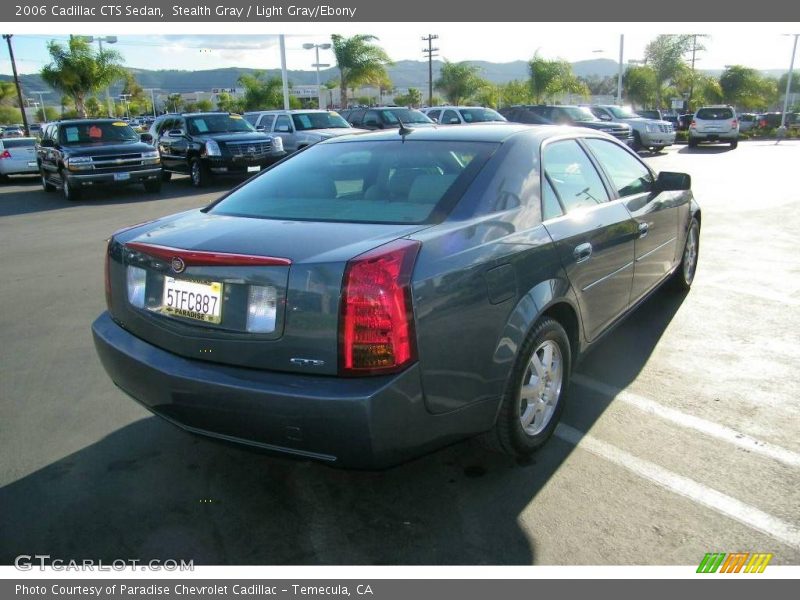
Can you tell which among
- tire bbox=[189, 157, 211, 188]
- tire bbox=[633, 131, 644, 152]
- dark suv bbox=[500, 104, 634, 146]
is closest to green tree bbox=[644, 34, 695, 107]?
tire bbox=[633, 131, 644, 152]

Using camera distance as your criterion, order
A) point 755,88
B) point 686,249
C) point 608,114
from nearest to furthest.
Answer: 1. point 686,249
2. point 608,114
3. point 755,88

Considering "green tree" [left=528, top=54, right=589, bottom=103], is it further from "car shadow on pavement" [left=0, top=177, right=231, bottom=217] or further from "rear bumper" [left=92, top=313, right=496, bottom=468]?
"rear bumper" [left=92, top=313, right=496, bottom=468]

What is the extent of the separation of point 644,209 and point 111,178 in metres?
12.7

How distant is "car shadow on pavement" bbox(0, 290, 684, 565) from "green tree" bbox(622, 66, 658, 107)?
51851mm

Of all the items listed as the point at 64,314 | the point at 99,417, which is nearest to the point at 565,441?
the point at 99,417

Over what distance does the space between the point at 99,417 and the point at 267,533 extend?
1611 mm

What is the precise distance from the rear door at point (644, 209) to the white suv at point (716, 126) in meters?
25.0

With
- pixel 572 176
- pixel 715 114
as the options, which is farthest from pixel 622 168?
pixel 715 114

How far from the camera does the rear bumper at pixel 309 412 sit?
2.42 m

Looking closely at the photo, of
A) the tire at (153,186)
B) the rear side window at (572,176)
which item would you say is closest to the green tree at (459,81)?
the tire at (153,186)

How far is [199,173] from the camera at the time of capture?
53.5 feet

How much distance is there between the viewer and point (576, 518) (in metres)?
2.81

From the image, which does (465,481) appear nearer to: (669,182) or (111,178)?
(669,182)

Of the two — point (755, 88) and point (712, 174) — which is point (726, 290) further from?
point (755, 88)
